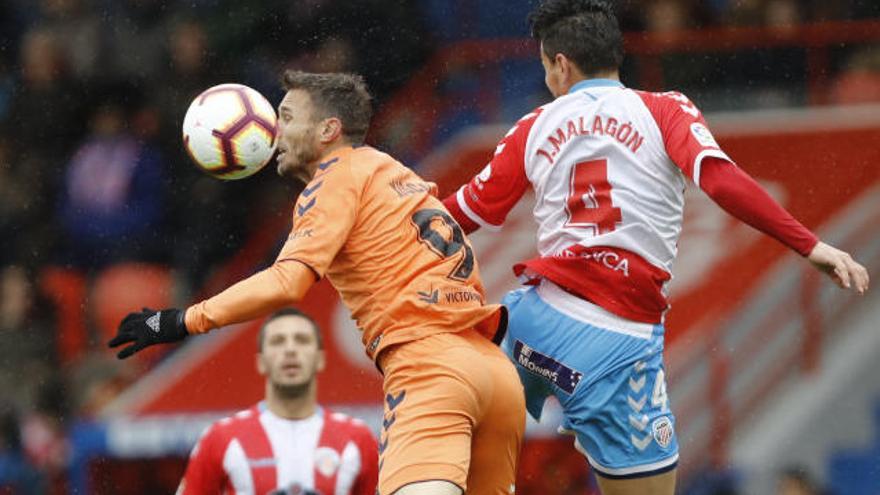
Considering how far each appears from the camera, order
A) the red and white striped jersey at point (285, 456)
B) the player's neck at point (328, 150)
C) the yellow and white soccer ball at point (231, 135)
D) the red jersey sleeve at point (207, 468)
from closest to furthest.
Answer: the player's neck at point (328, 150) < the yellow and white soccer ball at point (231, 135) < the red jersey sleeve at point (207, 468) < the red and white striped jersey at point (285, 456)

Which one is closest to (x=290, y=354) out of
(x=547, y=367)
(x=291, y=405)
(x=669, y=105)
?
(x=291, y=405)

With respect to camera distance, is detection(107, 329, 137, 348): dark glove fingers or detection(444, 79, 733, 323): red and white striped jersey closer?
detection(107, 329, 137, 348): dark glove fingers

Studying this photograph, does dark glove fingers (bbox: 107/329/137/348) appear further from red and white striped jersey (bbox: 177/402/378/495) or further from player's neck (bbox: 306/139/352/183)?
red and white striped jersey (bbox: 177/402/378/495)

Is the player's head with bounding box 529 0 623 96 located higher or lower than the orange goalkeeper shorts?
higher

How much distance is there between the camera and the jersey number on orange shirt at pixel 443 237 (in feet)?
17.7

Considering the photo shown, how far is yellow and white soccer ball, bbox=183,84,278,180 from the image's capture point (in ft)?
18.9

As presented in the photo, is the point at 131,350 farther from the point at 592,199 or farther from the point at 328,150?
the point at 592,199

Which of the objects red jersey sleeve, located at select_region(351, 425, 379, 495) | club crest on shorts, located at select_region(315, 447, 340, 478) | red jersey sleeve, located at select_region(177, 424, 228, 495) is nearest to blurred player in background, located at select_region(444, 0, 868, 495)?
red jersey sleeve, located at select_region(351, 425, 379, 495)

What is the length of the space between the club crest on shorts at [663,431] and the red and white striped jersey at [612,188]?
0.33 metres

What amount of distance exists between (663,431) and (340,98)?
4.93ft

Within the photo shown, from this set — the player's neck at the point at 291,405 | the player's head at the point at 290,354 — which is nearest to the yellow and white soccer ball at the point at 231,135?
the player's head at the point at 290,354

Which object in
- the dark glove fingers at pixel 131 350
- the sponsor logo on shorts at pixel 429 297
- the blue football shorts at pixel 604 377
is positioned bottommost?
the blue football shorts at pixel 604 377

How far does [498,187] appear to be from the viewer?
5938mm

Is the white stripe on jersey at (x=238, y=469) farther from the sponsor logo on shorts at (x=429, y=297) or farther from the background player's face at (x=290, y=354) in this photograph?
the sponsor logo on shorts at (x=429, y=297)
